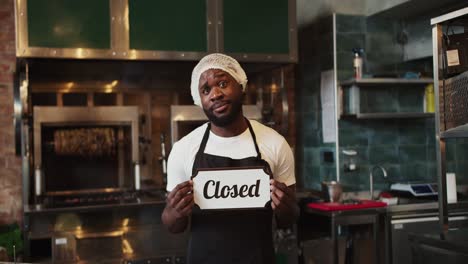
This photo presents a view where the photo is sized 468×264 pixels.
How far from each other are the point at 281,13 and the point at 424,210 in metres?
2.02

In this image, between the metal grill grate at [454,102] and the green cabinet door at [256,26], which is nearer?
the metal grill grate at [454,102]

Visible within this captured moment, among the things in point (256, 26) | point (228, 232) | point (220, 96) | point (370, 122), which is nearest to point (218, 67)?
point (220, 96)

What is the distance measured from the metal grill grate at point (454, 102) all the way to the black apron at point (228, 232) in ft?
5.46

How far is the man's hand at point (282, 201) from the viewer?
82.6 inches

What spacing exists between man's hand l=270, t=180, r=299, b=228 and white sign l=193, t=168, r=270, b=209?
0.03 m

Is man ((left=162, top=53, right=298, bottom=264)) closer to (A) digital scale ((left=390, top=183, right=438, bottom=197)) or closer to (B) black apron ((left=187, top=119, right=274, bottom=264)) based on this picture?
(B) black apron ((left=187, top=119, right=274, bottom=264))

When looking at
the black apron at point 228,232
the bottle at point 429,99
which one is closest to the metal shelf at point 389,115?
the bottle at point 429,99

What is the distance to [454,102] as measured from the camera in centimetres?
342

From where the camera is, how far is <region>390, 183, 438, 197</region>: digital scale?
197 inches

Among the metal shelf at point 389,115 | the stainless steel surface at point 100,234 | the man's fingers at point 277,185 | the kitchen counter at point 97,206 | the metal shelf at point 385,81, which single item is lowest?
the stainless steel surface at point 100,234

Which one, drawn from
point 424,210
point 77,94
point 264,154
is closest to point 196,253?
point 264,154

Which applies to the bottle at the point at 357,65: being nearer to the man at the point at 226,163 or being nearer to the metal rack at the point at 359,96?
the metal rack at the point at 359,96

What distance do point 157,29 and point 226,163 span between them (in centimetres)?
232

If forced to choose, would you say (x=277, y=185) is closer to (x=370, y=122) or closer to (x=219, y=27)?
(x=219, y=27)
